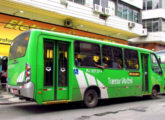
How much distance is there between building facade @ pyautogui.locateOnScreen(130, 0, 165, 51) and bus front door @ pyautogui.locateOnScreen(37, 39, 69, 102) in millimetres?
21495

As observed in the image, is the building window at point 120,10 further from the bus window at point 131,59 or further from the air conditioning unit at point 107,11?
the bus window at point 131,59

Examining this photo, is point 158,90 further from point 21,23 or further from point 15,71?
point 21,23

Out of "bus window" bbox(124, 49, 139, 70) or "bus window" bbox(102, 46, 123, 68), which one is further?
"bus window" bbox(124, 49, 139, 70)

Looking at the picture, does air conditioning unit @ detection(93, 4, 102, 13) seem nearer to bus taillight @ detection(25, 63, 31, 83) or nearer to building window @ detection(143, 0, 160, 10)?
bus taillight @ detection(25, 63, 31, 83)

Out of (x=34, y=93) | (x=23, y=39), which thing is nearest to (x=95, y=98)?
(x=34, y=93)

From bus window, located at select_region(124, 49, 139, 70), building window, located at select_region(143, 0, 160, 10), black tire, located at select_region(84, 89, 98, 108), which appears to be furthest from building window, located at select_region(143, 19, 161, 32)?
black tire, located at select_region(84, 89, 98, 108)

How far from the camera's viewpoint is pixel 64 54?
8367mm

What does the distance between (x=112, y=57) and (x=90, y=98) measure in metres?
2.26

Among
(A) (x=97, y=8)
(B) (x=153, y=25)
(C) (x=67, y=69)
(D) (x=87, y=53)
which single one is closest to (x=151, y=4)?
(B) (x=153, y=25)

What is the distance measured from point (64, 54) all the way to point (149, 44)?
22811mm

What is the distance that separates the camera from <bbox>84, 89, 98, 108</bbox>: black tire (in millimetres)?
8906

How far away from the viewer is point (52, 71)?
7.86 meters

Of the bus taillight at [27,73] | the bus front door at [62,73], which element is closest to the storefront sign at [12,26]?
the bus front door at [62,73]

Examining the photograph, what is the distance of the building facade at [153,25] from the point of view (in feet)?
91.9
